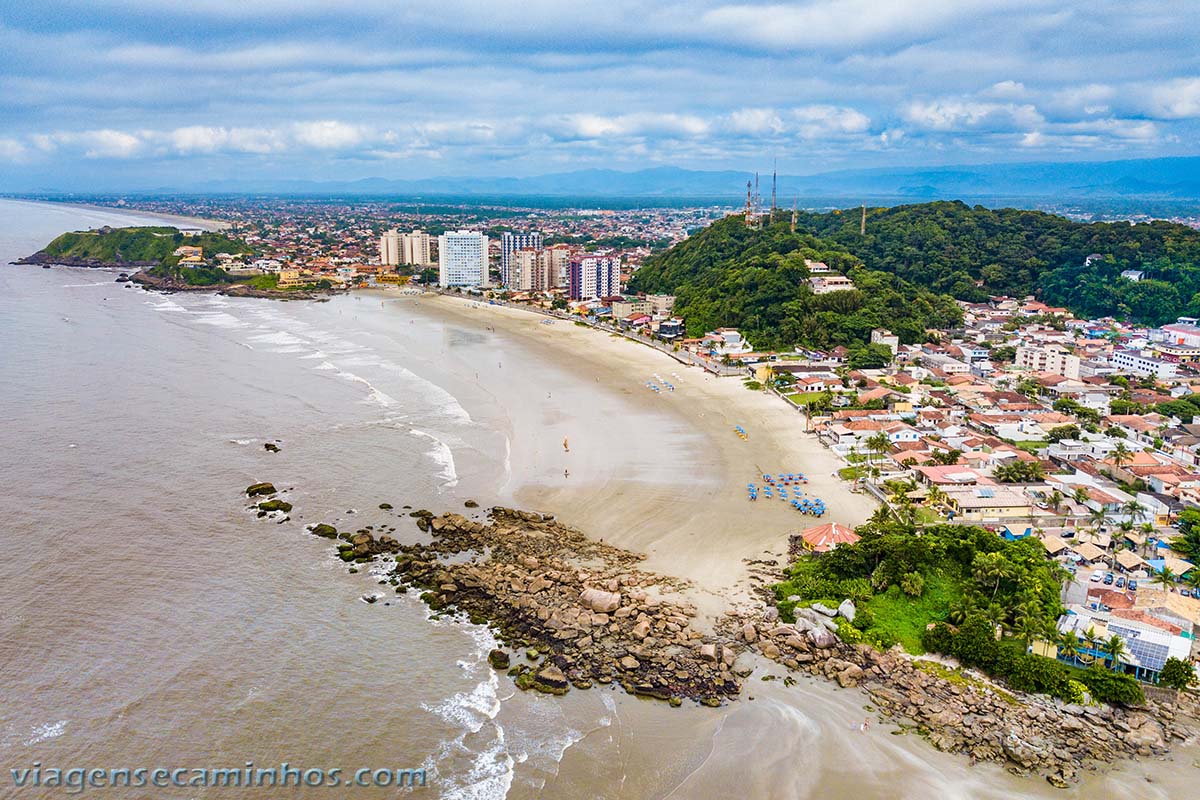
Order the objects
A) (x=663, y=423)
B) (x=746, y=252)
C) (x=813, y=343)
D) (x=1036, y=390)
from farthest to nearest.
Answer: (x=746, y=252)
(x=813, y=343)
(x=1036, y=390)
(x=663, y=423)

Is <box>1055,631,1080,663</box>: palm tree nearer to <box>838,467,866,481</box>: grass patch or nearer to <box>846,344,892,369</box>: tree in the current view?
<box>838,467,866,481</box>: grass patch

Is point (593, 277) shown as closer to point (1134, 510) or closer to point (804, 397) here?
point (804, 397)

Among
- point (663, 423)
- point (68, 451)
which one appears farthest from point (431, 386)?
point (68, 451)

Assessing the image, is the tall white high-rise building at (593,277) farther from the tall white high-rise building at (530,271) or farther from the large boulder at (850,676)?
the large boulder at (850,676)

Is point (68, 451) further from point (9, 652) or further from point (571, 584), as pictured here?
point (571, 584)

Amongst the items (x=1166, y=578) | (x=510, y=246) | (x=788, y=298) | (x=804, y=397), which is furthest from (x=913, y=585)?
(x=510, y=246)

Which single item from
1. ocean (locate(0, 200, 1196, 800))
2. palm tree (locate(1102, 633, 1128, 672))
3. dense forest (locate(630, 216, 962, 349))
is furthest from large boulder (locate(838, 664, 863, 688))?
dense forest (locate(630, 216, 962, 349))
